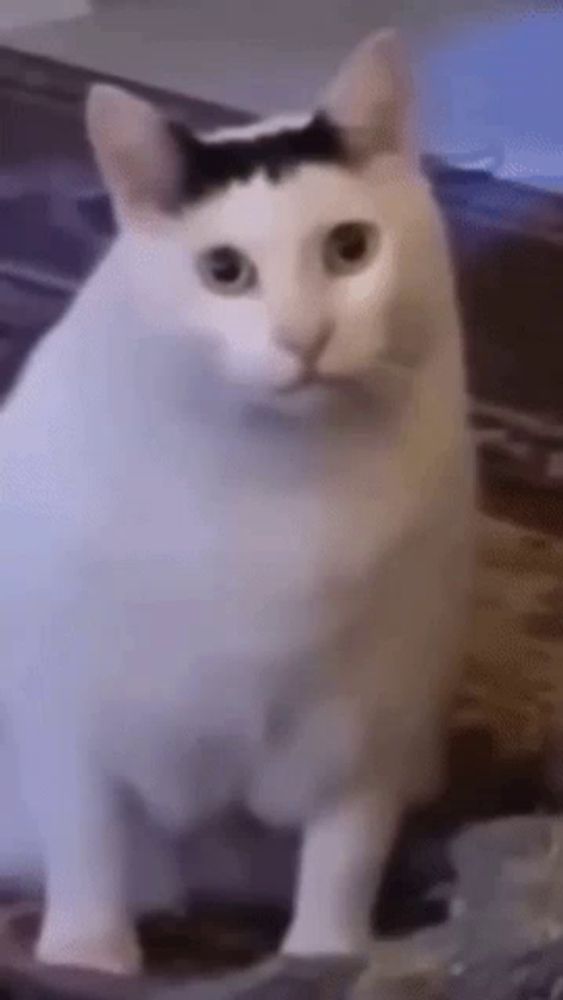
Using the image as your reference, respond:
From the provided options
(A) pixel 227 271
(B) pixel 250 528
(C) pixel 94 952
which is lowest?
(C) pixel 94 952

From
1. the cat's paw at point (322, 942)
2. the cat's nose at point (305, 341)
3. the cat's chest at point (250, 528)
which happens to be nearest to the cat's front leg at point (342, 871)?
the cat's paw at point (322, 942)

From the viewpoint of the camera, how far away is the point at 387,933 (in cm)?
69

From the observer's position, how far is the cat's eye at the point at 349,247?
22.4 inches

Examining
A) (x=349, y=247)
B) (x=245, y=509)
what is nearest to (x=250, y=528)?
(x=245, y=509)

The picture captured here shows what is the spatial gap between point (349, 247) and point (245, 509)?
0.11 meters

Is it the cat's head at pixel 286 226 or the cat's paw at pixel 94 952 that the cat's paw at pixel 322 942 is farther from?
the cat's head at pixel 286 226

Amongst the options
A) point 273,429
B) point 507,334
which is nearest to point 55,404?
point 273,429

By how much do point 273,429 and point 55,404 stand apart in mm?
95

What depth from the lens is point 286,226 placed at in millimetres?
562

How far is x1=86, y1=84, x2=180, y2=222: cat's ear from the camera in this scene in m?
0.57

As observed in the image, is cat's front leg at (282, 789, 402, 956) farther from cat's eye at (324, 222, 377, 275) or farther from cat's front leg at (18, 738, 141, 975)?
cat's eye at (324, 222, 377, 275)

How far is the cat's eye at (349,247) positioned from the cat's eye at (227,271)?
3cm

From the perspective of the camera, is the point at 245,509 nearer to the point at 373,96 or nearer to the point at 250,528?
the point at 250,528

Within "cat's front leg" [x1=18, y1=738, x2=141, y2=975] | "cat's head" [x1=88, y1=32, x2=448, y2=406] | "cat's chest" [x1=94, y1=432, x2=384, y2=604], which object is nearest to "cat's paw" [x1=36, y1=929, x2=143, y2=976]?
"cat's front leg" [x1=18, y1=738, x2=141, y2=975]
